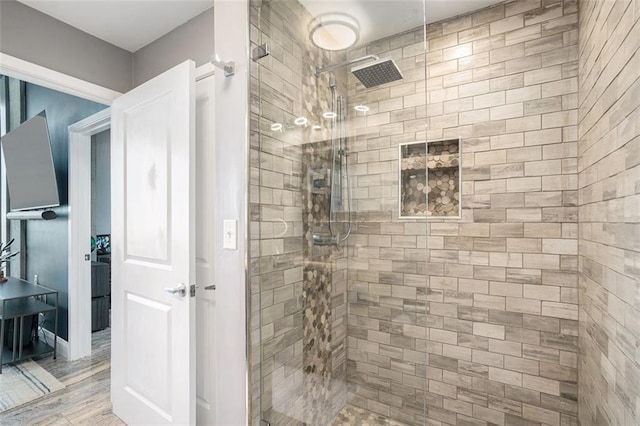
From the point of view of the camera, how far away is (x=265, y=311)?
148cm

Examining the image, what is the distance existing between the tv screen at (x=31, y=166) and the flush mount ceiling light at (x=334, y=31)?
286 centimetres

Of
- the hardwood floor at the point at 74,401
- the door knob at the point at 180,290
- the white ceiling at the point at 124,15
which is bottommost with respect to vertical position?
the hardwood floor at the point at 74,401

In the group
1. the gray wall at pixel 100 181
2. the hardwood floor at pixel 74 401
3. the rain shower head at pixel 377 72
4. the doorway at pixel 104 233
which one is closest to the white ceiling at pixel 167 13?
the rain shower head at pixel 377 72

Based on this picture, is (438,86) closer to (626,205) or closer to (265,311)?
(626,205)

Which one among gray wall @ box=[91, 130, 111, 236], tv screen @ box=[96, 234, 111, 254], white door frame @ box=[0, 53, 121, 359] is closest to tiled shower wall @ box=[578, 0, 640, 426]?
white door frame @ box=[0, 53, 121, 359]

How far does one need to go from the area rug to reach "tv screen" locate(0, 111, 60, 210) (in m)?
1.43

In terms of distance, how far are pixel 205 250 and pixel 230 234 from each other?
1.57 feet

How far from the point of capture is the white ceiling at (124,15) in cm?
188

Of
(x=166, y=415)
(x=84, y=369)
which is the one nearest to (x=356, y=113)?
(x=166, y=415)

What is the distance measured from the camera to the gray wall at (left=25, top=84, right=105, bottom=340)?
9.79 feet

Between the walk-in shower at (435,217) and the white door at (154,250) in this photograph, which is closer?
the walk-in shower at (435,217)

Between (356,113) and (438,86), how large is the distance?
761mm

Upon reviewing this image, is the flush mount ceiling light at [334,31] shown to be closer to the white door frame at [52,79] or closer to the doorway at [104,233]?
the doorway at [104,233]

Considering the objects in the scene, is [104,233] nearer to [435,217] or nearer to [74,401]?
[74,401]
